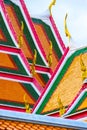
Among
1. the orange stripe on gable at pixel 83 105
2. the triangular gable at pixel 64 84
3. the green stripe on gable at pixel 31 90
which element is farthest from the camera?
the green stripe on gable at pixel 31 90

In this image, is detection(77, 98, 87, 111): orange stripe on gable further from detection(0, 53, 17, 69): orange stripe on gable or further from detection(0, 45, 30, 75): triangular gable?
detection(0, 53, 17, 69): orange stripe on gable

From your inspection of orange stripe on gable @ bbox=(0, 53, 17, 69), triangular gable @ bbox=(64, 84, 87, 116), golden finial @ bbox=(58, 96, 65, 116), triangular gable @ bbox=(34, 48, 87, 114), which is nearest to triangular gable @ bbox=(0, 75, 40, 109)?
Result: orange stripe on gable @ bbox=(0, 53, 17, 69)

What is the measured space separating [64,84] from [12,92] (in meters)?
1.81

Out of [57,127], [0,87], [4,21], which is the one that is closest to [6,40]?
[4,21]

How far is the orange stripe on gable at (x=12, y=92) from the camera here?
47.9ft

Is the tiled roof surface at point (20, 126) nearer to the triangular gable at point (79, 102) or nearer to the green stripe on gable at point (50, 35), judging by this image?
the triangular gable at point (79, 102)

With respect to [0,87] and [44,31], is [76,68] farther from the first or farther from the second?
[44,31]

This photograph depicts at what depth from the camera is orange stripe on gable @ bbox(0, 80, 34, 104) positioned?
14.6 meters

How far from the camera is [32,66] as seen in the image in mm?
15938

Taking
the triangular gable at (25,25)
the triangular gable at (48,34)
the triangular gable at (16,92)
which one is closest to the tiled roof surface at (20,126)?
the triangular gable at (16,92)

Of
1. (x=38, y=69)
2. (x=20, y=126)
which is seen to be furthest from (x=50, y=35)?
(x=20, y=126)

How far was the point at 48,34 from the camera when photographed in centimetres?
1961

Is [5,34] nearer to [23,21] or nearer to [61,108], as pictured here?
[23,21]

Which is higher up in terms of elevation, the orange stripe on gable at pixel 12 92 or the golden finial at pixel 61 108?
the golden finial at pixel 61 108
